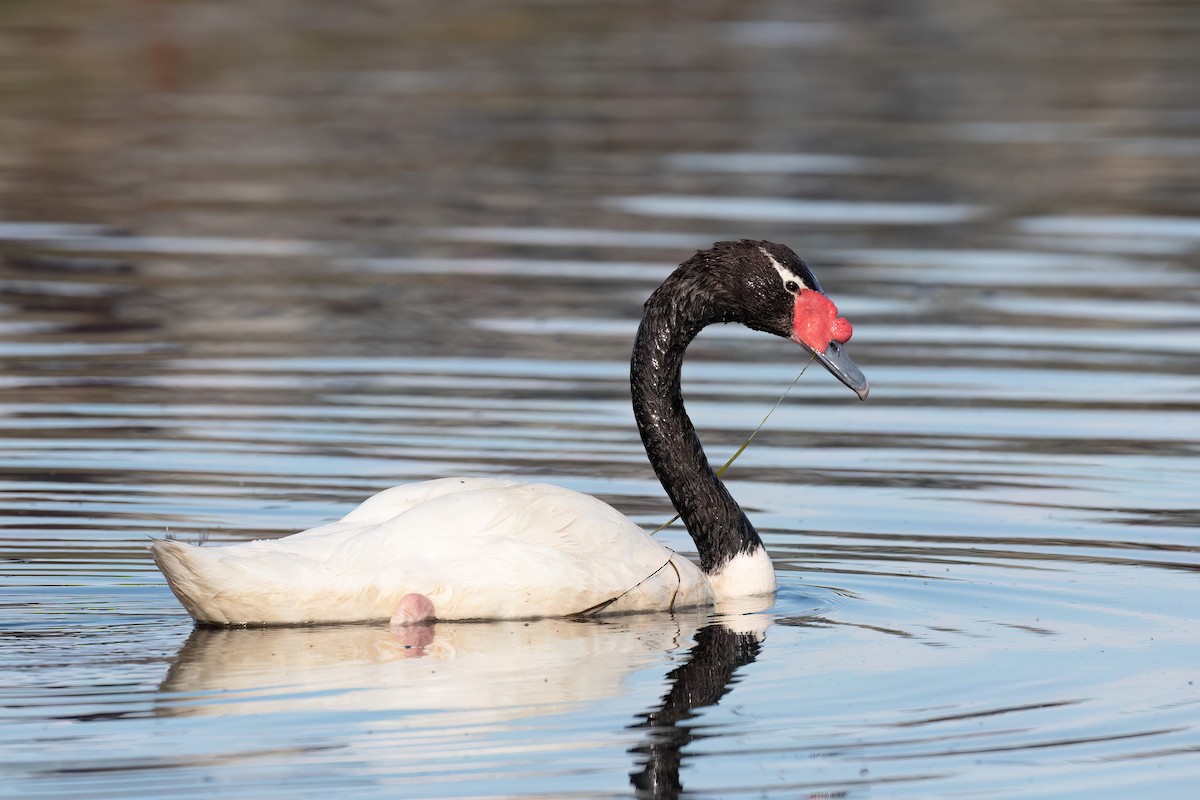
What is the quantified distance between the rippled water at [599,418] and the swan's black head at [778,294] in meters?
0.95

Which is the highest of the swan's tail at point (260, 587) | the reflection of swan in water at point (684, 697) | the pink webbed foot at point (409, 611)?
the swan's tail at point (260, 587)

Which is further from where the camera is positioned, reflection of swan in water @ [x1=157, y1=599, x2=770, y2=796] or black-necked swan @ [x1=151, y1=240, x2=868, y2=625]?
black-necked swan @ [x1=151, y1=240, x2=868, y2=625]

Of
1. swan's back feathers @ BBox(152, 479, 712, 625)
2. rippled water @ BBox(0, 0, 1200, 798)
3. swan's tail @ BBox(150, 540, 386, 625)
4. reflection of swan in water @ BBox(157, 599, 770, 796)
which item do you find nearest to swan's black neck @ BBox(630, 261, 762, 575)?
rippled water @ BBox(0, 0, 1200, 798)

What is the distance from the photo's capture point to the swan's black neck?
32.6ft

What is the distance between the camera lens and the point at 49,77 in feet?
103

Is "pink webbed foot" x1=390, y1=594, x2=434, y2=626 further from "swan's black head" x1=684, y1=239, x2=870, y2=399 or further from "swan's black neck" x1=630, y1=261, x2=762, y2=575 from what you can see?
"swan's black head" x1=684, y1=239, x2=870, y2=399

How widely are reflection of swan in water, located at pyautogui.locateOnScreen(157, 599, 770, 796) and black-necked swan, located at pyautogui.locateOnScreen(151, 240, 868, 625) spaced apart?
0.10 meters

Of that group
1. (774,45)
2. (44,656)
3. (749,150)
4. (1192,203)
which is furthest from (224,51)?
(44,656)

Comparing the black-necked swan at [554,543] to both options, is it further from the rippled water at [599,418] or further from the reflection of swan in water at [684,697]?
the reflection of swan in water at [684,697]

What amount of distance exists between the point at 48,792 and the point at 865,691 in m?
2.70

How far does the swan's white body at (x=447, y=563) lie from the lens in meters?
8.50

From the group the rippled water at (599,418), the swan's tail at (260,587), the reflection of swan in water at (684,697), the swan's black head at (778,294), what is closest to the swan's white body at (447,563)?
the swan's tail at (260,587)

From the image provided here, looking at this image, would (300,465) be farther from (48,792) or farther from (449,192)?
(449,192)

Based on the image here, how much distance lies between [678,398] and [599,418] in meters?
2.82
